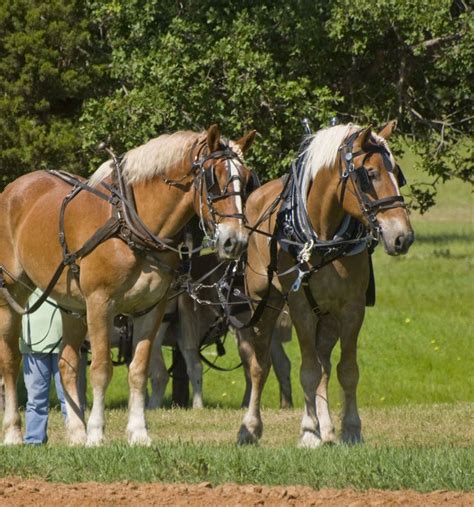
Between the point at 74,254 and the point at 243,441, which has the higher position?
the point at 74,254

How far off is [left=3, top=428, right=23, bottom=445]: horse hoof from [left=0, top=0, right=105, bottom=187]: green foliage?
8.93 meters

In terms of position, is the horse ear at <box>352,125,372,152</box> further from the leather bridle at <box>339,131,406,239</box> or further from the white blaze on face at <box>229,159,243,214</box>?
the white blaze on face at <box>229,159,243,214</box>

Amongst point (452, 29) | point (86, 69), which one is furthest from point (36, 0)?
point (452, 29)

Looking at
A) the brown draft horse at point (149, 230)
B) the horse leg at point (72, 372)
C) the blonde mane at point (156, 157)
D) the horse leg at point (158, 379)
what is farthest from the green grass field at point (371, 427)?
the blonde mane at point (156, 157)

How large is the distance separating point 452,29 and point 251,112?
10.4 feet

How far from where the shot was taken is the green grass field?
8320 millimetres

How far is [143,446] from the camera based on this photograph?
9.38 metres

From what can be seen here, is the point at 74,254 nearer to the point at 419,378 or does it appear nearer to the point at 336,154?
the point at 336,154

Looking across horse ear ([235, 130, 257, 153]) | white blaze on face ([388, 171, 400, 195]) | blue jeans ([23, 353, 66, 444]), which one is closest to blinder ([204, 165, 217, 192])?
horse ear ([235, 130, 257, 153])

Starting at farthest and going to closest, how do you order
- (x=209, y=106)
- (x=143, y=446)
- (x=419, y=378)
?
(x=419, y=378) → (x=209, y=106) → (x=143, y=446)

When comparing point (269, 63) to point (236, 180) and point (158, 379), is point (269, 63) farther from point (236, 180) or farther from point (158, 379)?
point (236, 180)

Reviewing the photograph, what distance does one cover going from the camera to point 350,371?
10.3 metres

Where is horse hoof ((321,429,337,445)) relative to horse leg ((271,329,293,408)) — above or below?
above

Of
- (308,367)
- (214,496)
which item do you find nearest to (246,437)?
(308,367)
